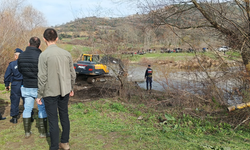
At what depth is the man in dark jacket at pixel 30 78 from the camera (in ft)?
12.8

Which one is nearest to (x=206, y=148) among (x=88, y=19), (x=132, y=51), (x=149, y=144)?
(x=149, y=144)

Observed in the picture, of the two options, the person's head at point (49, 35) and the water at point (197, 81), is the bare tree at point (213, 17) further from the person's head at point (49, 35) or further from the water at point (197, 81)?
the person's head at point (49, 35)

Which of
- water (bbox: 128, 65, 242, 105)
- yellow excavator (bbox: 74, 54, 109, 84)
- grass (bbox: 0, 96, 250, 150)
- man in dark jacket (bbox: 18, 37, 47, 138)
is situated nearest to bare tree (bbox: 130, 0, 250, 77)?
water (bbox: 128, 65, 242, 105)

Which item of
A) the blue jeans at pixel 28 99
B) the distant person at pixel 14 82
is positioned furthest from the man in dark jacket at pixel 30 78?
the distant person at pixel 14 82

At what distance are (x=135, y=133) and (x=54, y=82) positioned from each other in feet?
6.52

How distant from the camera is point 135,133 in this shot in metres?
4.18

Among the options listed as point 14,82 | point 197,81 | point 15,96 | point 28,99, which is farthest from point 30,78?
point 197,81

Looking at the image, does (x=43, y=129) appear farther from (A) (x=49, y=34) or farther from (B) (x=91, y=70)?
(B) (x=91, y=70)

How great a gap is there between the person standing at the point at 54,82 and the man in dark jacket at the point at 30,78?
847 millimetres

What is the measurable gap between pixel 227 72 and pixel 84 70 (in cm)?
960

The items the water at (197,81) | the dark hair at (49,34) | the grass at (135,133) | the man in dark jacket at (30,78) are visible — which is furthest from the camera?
the water at (197,81)

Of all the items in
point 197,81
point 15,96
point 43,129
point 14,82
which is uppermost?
point 14,82

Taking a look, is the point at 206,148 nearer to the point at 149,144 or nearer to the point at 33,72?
the point at 149,144

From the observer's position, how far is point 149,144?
11.9ft
